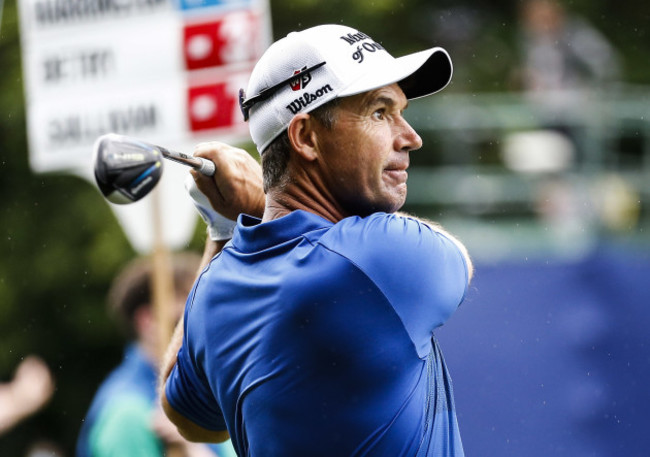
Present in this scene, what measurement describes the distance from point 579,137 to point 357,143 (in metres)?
6.74

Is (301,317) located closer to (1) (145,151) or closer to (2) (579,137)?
(1) (145,151)

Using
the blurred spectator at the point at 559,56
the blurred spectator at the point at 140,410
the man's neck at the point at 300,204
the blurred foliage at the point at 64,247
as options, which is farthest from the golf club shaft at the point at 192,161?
the blurred foliage at the point at 64,247

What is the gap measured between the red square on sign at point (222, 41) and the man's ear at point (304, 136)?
3.21 meters

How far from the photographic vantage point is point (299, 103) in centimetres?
310

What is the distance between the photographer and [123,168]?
2.91 metres

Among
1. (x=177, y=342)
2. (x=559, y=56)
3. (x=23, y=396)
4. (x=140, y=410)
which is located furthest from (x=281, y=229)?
(x=559, y=56)

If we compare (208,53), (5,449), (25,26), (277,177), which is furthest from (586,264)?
(5,449)

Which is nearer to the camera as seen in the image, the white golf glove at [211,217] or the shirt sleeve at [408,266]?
the shirt sleeve at [408,266]

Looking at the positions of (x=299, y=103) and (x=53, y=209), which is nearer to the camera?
(x=299, y=103)

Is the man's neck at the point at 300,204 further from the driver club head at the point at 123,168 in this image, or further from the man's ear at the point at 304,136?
the driver club head at the point at 123,168

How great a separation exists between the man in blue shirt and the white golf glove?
29 cm

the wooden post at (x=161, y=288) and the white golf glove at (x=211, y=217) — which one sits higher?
the white golf glove at (x=211, y=217)

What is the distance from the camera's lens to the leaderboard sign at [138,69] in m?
6.38

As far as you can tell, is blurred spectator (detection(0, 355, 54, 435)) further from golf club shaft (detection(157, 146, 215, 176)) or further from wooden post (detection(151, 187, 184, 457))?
golf club shaft (detection(157, 146, 215, 176))
